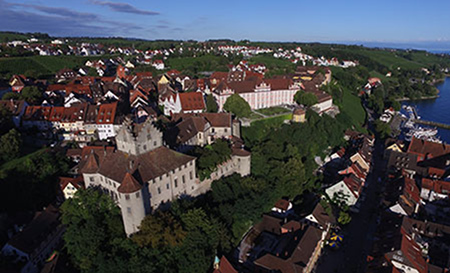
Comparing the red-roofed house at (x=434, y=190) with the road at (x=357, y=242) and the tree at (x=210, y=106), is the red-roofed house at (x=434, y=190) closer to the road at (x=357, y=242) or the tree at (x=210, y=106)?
the road at (x=357, y=242)

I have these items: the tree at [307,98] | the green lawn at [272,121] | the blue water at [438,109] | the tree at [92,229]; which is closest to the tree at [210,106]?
the green lawn at [272,121]

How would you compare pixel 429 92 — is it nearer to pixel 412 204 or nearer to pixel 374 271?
pixel 412 204

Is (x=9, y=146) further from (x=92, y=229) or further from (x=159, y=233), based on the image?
(x=159, y=233)

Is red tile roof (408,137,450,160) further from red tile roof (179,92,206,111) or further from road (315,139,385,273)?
red tile roof (179,92,206,111)

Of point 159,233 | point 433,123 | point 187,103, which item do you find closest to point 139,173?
point 159,233

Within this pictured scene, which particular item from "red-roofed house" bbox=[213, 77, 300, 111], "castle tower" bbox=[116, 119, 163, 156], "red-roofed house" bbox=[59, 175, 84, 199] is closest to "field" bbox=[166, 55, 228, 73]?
"red-roofed house" bbox=[213, 77, 300, 111]

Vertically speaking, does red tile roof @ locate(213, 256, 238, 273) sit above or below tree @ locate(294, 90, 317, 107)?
below
